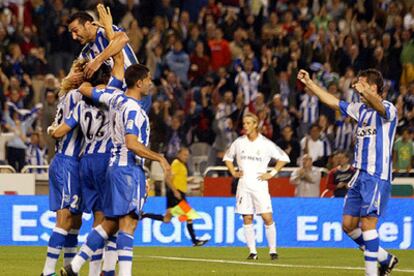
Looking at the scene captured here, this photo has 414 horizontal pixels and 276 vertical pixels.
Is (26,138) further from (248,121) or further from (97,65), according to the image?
(97,65)

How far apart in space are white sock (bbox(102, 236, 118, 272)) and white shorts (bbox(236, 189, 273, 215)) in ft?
26.3

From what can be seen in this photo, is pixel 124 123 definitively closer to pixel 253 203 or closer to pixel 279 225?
pixel 253 203

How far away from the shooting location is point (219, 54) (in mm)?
32156

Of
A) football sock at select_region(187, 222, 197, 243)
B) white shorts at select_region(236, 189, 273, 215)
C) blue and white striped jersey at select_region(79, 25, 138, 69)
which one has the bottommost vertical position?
football sock at select_region(187, 222, 197, 243)

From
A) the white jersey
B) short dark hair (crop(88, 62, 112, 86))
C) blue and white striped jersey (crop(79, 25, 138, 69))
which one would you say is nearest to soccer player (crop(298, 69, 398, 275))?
blue and white striped jersey (crop(79, 25, 138, 69))

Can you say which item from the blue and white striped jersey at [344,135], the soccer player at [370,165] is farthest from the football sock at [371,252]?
the blue and white striped jersey at [344,135]

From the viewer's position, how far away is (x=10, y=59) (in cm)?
3064

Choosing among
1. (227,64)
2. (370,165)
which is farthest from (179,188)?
(370,165)

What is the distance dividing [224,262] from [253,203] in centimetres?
239

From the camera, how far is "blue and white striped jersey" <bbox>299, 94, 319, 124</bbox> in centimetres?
3041

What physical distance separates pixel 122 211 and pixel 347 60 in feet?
59.5

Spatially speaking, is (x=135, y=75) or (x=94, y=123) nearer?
(x=135, y=75)

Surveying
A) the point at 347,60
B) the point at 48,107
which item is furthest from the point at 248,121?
the point at 347,60

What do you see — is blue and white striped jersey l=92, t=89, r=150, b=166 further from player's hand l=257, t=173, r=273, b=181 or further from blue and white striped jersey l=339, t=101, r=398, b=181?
player's hand l=257, t=173, r=273, b=181
